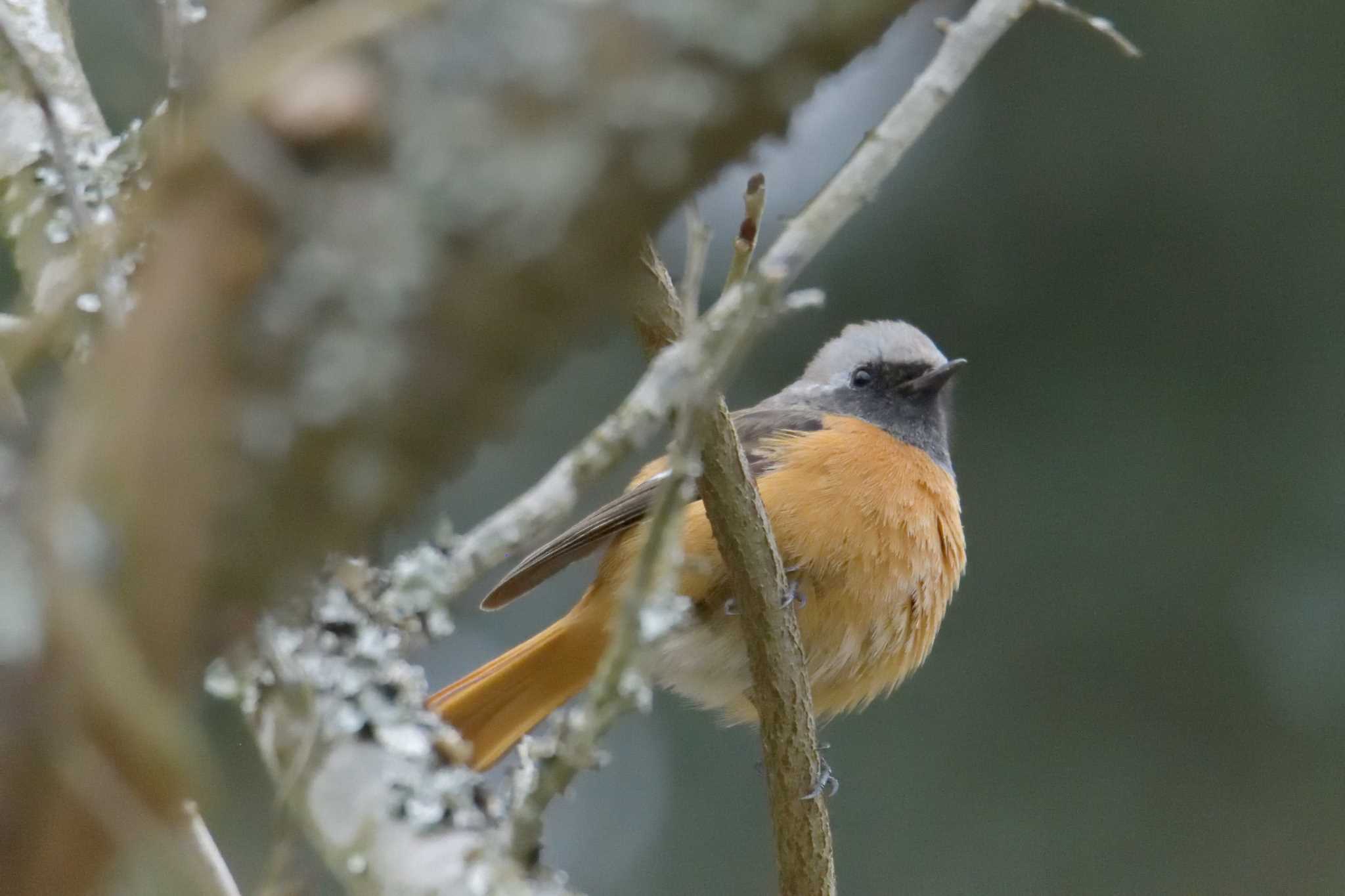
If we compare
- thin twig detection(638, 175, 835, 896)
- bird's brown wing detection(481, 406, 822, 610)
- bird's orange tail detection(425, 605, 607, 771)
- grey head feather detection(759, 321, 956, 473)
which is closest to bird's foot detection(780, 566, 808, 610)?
bird's brown wing detection(481, 406, 822, 610)

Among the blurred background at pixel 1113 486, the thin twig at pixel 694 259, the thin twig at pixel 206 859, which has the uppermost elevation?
the thin twig at pixel 694 259

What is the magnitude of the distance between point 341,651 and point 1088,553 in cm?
489

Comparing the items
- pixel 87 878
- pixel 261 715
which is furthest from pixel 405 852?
pixel 87 878

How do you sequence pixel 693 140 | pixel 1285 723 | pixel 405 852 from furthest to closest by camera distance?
pixel 1285 723 → pixel 405 852 → pixel 693 140

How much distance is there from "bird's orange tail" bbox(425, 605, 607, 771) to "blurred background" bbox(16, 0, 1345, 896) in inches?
67.8

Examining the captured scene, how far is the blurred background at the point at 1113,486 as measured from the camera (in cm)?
612

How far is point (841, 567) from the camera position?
4289 mm

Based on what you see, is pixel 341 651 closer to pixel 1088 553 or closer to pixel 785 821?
pixel 785 821

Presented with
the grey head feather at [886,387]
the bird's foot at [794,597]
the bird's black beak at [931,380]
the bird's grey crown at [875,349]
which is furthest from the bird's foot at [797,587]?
the bird's grey crown at [875,349]

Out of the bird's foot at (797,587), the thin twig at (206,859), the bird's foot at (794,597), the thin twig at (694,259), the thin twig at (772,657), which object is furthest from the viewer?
the bird's foot at (797,587)

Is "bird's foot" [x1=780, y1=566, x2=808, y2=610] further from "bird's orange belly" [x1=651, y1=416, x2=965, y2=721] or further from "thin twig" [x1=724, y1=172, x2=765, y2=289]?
"thin twig" [x1=724, y1=172, x2=765, y2=289]

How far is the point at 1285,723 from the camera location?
6.11 metres

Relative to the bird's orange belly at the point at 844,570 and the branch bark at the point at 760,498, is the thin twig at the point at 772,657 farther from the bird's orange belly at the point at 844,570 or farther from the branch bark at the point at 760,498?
the bird's orange belly at the point at 844,570

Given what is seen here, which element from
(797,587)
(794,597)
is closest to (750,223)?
(794,597)
